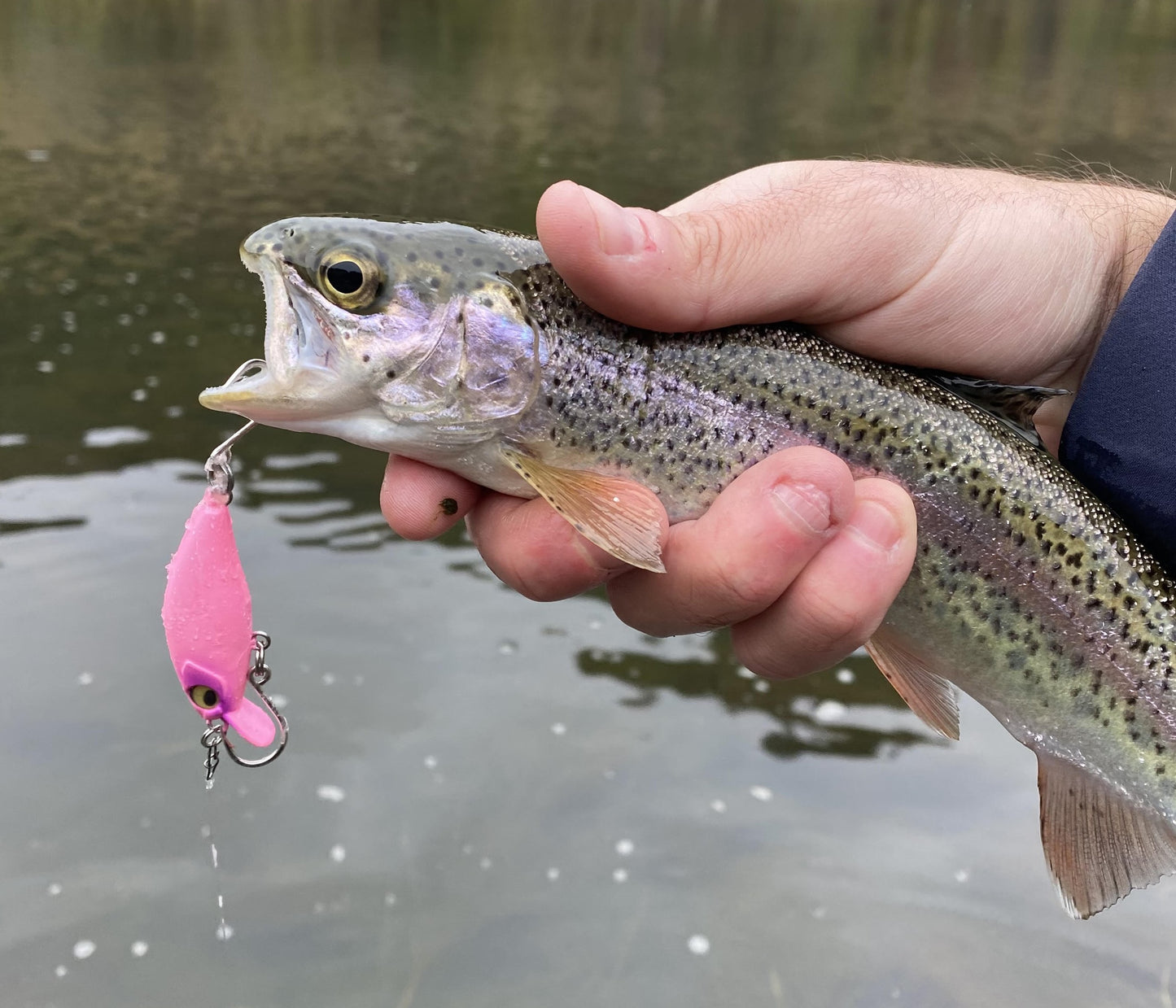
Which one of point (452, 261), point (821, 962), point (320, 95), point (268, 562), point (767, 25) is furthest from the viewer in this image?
point (767, 25)

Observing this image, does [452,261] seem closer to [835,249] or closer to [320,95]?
[835,249]

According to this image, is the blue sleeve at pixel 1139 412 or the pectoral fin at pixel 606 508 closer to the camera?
the pectoral fin at pixel 606 508

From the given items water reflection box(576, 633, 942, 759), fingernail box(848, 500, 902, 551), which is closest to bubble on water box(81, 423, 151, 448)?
water reflection box(576, 633, 942, 759)

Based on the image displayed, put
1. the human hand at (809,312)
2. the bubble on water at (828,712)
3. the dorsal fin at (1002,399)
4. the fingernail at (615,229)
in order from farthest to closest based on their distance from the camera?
the bubble on water at (828,712) → the dorsal fin at (1002,399) → the human hand at (809,312) → the fingernail at (615,229)

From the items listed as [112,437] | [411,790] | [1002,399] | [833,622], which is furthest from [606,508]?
[112,437]

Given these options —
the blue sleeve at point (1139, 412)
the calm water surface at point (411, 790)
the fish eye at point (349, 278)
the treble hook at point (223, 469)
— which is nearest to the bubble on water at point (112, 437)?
the calm water surface at point (411, 790)

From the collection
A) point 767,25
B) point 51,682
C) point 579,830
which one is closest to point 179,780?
point 51,682

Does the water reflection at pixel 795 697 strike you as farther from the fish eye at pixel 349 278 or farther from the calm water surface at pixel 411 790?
the fish eye at pixel 349 278
